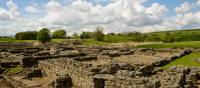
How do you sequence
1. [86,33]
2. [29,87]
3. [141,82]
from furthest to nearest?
1. [86,33]
2. [29,87]
3. [141,82]

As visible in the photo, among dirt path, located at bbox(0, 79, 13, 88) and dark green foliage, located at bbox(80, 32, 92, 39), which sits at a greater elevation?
dark green foliage, located at bbox(80, 32, 92, 39)

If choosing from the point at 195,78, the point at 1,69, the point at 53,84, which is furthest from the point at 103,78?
the point at 1,69

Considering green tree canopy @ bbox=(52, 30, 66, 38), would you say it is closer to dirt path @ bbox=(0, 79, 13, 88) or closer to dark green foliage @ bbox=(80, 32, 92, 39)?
dark green foliage @ bbox=(80, 32, 92, 39)

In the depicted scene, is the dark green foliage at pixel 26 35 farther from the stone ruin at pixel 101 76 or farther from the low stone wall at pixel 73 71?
the low stone wall at pixel 73 71

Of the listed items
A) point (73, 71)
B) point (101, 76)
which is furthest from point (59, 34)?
point (101, 76)

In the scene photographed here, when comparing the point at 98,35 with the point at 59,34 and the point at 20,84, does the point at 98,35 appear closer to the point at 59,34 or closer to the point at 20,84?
the point at 59,34

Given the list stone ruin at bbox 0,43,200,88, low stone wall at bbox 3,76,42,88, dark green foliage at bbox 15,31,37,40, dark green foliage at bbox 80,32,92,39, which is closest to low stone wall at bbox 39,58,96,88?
stone ruin at bbox 0,43,200,88

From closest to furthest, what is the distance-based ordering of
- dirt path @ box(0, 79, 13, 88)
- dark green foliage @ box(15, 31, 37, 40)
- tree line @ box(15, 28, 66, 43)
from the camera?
dirt path @ box(0, 79, 13, 88) → tree line @ box(15, 28, 66, 43) → dark green foliage @ box(15, 31, 37, 40)

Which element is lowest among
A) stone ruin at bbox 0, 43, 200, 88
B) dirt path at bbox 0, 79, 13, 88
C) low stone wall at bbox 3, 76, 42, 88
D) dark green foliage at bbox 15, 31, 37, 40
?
dirt path at bbox 0, 79, 13, 88

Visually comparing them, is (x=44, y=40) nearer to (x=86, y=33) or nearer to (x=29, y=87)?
(x=86, y=33)

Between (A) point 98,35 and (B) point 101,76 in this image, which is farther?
(A) point 98,35

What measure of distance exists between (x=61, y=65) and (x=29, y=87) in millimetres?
2400

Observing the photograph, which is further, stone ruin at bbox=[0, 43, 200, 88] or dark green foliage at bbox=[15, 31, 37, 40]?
dark green foliage at bbox=[15, 31, 37, 40]

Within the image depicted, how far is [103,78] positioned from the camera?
13250 millimetres
